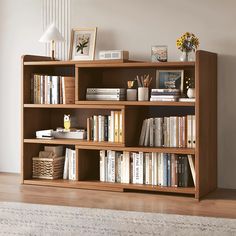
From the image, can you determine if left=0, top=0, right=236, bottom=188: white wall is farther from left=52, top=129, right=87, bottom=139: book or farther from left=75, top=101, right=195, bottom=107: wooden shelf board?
left=52, top=129, right=87, bottom=139: book

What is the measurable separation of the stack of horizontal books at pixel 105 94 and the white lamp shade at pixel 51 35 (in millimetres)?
560

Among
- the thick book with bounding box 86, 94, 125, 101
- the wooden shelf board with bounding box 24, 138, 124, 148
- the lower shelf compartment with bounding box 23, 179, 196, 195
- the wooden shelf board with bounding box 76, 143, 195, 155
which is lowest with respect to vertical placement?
the lower shelf compartment with bounding box 23, 179, 196, 195

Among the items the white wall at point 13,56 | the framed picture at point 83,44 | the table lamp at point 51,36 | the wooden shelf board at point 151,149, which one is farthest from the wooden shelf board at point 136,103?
the white wall at point 13,56

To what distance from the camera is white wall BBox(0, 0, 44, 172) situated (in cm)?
557

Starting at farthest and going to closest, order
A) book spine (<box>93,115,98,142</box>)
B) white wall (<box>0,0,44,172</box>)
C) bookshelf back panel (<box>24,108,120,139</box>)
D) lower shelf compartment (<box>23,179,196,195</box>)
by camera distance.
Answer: white wall (<box>0,0,44,172</box>)
bookshelf back panel (<box>24,108,120,139</box>)
book spine (<box>93,115,98,142</box>)
lower shelf compartment (<box>23,179,196,195</box>)

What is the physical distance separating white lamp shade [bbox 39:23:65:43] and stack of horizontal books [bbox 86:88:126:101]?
0.56m

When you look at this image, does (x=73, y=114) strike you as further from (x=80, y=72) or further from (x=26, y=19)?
(x=26, y=19)

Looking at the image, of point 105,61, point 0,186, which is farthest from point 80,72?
point 0,186

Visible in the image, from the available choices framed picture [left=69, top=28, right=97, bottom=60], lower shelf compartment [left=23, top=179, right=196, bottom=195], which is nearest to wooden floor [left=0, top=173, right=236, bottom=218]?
lower shelf compartment [left=23, top=179, right=196, bottom=195]

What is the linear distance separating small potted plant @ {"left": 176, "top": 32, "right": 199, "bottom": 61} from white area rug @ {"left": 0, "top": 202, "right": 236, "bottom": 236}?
1.38 meters

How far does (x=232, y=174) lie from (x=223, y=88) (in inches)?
27.6

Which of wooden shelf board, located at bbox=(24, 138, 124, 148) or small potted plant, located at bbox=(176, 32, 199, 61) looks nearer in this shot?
small potted plant, located at bbox=(176, 32, 199, 61)

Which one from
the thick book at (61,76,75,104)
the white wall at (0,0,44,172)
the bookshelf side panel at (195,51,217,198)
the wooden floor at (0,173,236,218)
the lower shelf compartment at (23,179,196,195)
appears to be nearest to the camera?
the wooden floor at (0,173,236,218)

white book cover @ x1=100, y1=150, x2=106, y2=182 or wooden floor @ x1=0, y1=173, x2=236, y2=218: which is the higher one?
white book cover @ x1=100, y1=150, x2=106, y2=182
